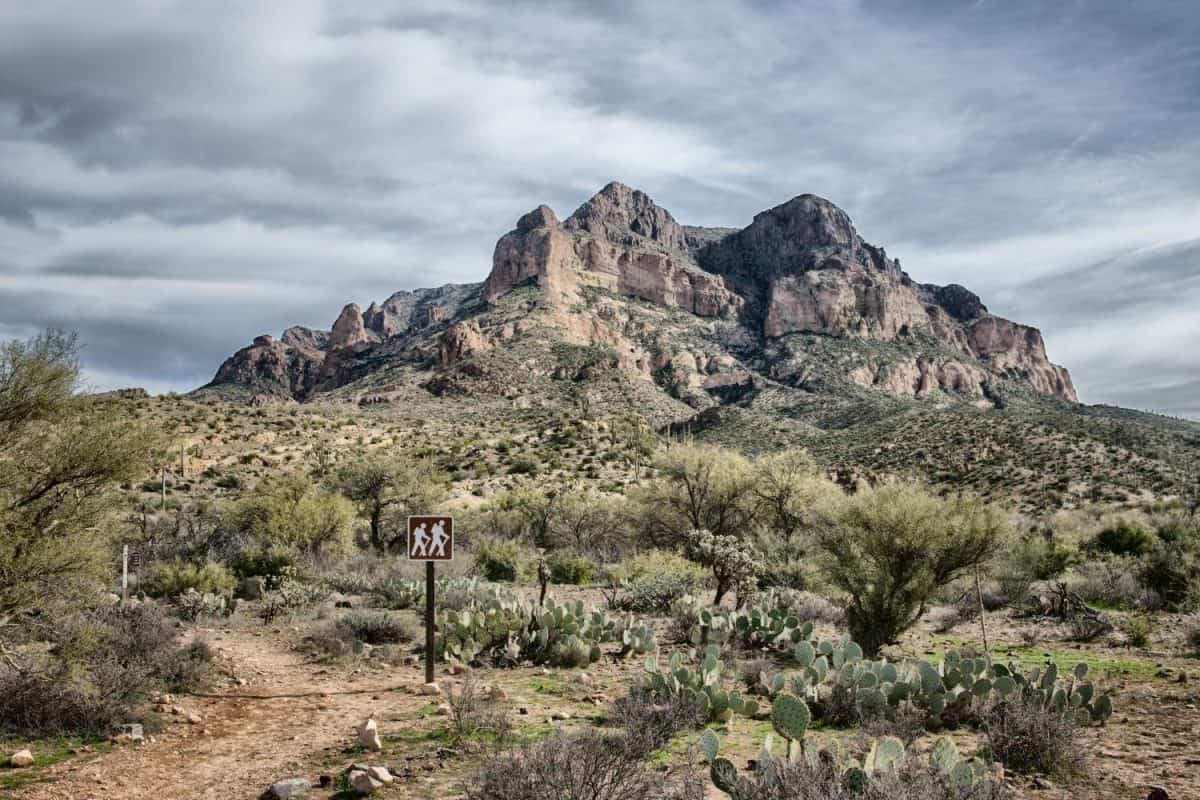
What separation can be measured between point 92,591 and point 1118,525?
27701 millimetres

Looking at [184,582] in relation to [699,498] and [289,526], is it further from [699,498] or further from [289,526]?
[699,498]

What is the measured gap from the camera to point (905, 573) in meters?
11.8

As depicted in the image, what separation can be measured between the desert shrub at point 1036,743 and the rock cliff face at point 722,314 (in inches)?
3185

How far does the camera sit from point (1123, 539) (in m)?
22.8

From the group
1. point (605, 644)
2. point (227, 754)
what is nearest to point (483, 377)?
point (605, 644)

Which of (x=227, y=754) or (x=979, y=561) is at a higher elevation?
(x=979, y=561)

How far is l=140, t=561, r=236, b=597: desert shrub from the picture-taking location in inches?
603

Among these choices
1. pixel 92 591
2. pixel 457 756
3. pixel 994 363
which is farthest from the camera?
pixel 994 363

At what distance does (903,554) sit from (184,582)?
14.6 meters

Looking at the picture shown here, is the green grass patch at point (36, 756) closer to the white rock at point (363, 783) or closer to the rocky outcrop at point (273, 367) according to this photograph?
the white rock at point (363, 783)

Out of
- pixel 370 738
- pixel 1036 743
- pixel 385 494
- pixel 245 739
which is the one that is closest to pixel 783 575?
pixel 1036 743

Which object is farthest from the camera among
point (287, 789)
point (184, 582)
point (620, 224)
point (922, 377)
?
point (620, 224)

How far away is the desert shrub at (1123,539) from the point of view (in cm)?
2209

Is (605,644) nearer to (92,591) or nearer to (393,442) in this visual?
(92,591)
